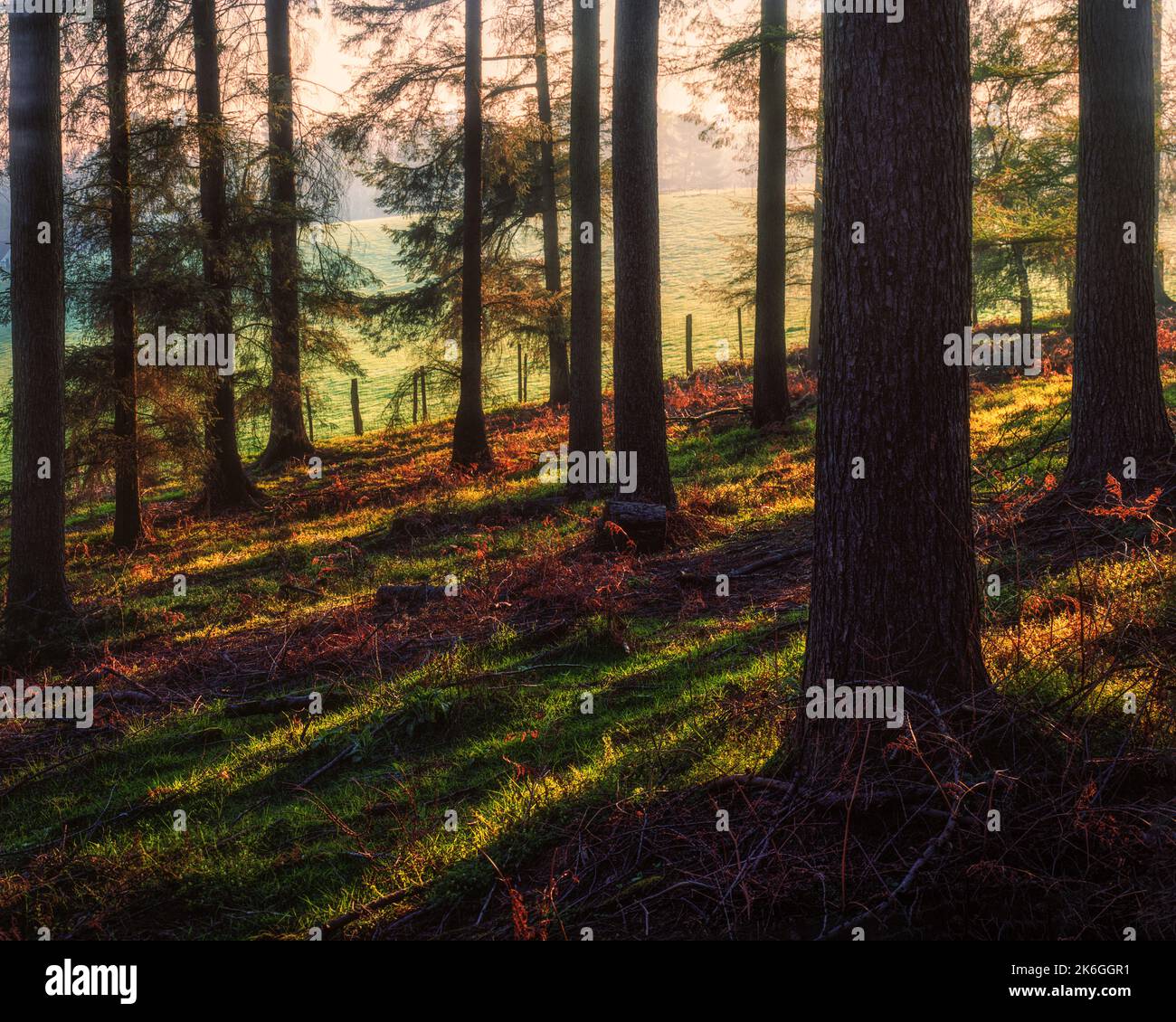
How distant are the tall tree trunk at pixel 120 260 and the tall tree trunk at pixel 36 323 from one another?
5.26 metres

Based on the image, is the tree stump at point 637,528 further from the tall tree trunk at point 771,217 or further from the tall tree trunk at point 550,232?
the tall tree trunk at point 550,232

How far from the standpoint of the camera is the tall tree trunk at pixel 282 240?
18703mm

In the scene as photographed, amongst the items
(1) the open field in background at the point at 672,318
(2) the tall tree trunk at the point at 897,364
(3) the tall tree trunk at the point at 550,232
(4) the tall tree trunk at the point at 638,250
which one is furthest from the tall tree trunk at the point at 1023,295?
(2) the tall tree trunk at the point at 897,364

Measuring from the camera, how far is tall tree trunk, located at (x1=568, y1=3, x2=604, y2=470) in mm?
14609

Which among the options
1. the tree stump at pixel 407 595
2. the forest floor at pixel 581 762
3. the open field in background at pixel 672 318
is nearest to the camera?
the forest floor at pixel 581 762

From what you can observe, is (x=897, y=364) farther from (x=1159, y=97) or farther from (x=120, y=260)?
(x=1159, y=97)

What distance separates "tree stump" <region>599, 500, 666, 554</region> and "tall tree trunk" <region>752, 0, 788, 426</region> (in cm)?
766

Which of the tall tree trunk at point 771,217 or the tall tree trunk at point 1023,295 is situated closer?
the tall tree trunk at point 771,217

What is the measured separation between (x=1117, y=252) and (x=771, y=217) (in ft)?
32.5

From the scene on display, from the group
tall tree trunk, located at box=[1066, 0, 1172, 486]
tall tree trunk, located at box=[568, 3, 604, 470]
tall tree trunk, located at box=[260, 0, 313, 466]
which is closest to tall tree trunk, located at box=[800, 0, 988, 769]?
tall tree trunk, located at box=[1066, 0, 1172, 486]

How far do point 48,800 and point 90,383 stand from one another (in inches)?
413

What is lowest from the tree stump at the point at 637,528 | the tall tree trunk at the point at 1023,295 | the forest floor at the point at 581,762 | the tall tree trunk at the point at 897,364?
the forest floor at the point at 581,762

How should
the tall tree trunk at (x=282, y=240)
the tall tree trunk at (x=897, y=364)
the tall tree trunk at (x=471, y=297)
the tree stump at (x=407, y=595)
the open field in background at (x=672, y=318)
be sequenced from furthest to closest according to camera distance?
the open field in background at (x=672, y=318)
the tall tree trunk at (x=471, y=297)
the tall tree trunk at (x=282, y=240)
the tree stump at (x=407, y=595)
the tall tree trunk at (x=897, y=364)
